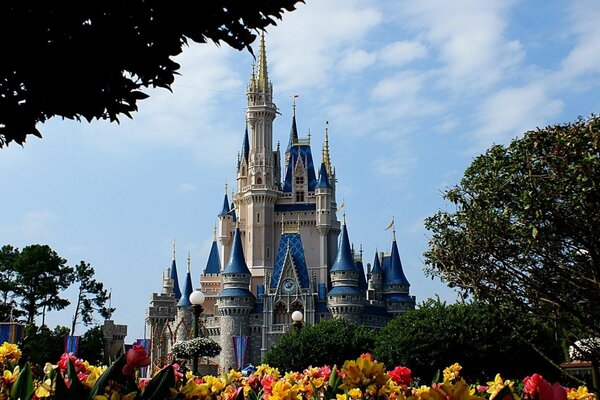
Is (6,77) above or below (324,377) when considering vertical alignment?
above

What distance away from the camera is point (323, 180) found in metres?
77.1

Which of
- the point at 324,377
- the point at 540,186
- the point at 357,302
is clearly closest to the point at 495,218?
the point at 540,186

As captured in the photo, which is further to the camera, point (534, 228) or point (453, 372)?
point (534, 228)

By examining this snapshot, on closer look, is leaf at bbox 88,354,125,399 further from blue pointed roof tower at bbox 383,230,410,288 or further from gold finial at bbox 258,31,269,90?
gold finial at bbox 258,31,269,90

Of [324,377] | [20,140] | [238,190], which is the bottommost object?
[324,377]

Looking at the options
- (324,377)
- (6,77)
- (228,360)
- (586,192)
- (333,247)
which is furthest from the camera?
(333,247)

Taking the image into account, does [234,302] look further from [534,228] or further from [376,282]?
[534,228]

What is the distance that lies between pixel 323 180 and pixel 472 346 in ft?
143

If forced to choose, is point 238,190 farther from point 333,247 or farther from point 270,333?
point 270,333

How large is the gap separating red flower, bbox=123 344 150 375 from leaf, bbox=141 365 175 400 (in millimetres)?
141

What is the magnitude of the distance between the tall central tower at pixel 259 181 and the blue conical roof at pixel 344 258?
316 inches


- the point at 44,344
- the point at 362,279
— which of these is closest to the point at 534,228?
the point at 44,344

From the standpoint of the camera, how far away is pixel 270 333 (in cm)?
6900

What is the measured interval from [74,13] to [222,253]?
245 ft
